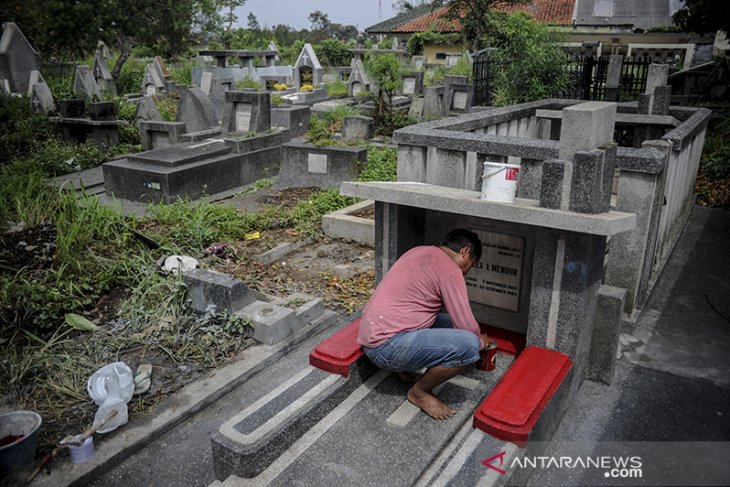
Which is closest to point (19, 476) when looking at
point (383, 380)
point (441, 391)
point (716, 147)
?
point (383, 380)

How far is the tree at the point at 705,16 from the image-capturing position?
38.1ft

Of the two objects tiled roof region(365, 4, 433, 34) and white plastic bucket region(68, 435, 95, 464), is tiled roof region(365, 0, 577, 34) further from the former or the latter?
white plastic bucket region(68, 435, 95, 464)

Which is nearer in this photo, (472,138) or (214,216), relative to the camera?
(472,138)

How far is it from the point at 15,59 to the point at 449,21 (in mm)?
22099

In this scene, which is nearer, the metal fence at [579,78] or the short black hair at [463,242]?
the short black hair at [463,242]

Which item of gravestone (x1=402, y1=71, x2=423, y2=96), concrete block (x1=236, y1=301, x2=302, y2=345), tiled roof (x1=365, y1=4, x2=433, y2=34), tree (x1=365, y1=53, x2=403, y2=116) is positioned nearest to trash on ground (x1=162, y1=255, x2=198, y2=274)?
concrete block (x1=236, y1=301, x2=302, y2=345)

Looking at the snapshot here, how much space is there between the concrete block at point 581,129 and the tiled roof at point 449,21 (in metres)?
30.0

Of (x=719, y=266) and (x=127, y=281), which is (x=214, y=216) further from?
(x=719, y=266)

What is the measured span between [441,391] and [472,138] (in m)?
1.89

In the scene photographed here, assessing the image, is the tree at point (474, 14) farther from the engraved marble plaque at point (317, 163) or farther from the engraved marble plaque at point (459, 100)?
the engraved marble plaque at point (317, 163)

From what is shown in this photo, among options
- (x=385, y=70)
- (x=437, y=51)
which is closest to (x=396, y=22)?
(x=437, y=51)

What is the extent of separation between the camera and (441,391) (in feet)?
13.3

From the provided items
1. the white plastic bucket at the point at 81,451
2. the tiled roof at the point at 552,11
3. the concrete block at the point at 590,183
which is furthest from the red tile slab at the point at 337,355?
the tiled roof at the point at 552,11

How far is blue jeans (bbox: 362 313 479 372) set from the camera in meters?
3.57
